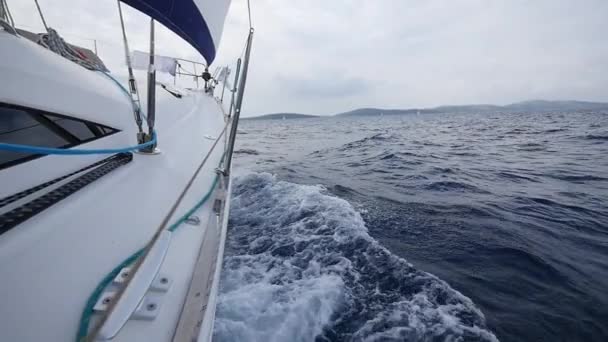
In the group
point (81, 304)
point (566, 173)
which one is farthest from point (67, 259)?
point (566, 173)

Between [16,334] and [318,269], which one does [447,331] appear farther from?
[16,334]

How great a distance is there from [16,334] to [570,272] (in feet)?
12.4

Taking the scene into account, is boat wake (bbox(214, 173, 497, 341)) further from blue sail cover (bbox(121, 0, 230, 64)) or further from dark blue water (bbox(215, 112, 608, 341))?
blue sail cover (bbox(121, 0, 230, 64))

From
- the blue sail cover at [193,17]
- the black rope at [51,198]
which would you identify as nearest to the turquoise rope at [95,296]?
the black rope at [51,198]

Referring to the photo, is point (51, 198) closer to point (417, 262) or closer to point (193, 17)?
point (193, 17)

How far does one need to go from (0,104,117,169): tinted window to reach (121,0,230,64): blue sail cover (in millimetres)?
693

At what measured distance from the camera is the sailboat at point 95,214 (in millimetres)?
746

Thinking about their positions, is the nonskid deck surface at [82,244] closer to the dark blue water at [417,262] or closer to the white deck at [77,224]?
the white deck at [77,224]

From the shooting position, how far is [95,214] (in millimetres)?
1056

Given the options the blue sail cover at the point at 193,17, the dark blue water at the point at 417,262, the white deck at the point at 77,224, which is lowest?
the dark blue water at the point at 417,262

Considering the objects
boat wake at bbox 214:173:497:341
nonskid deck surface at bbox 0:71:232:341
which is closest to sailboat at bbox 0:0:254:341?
nonskid deck surface at bbox 0:71:232:341

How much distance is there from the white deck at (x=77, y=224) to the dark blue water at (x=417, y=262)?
84cm

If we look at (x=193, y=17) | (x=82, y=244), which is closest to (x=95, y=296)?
(x=82, y=244)

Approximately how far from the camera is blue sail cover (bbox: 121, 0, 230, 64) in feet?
4.25
